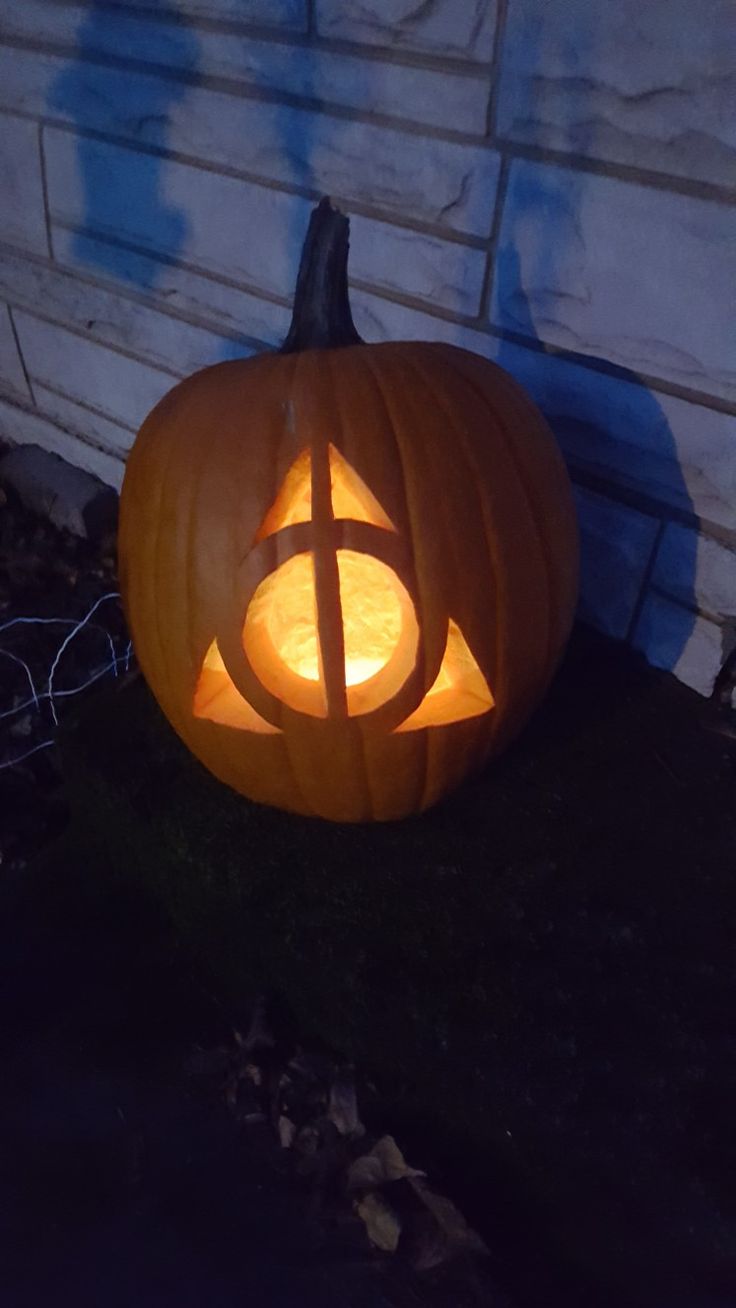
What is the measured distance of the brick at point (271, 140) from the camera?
55.0 inches

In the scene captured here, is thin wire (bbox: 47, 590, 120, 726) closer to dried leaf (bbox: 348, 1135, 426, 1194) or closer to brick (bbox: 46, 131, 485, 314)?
brick (bbox: 46, 131, 485, 314)

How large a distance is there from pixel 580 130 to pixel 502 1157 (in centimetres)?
131

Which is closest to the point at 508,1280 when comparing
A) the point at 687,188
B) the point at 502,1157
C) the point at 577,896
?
the point at 502,1157

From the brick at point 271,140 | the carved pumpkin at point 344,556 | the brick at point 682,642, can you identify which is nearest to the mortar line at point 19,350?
the brick at point 271,140

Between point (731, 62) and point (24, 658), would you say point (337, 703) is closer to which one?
point (731, 62)

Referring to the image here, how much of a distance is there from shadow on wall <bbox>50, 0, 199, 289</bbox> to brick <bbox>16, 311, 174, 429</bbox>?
0.66ft

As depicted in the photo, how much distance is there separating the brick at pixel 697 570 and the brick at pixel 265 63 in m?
0.68

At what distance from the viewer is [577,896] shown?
1.14 m

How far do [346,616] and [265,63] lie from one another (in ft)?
3.50

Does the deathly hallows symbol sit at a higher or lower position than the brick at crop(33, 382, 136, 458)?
higher

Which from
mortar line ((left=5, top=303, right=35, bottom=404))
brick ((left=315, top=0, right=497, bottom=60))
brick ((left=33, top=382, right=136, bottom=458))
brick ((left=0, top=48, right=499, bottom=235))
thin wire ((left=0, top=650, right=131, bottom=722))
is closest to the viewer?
brick ((left=315, top=0, right=497, bottom=60))

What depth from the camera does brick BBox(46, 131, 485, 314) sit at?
1.48 meters

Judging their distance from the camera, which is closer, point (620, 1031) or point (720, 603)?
point (620, 1031)

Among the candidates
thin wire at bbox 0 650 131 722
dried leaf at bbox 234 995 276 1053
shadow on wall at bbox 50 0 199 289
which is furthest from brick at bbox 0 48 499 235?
dried leaf at bbox 234 995 276 1053
